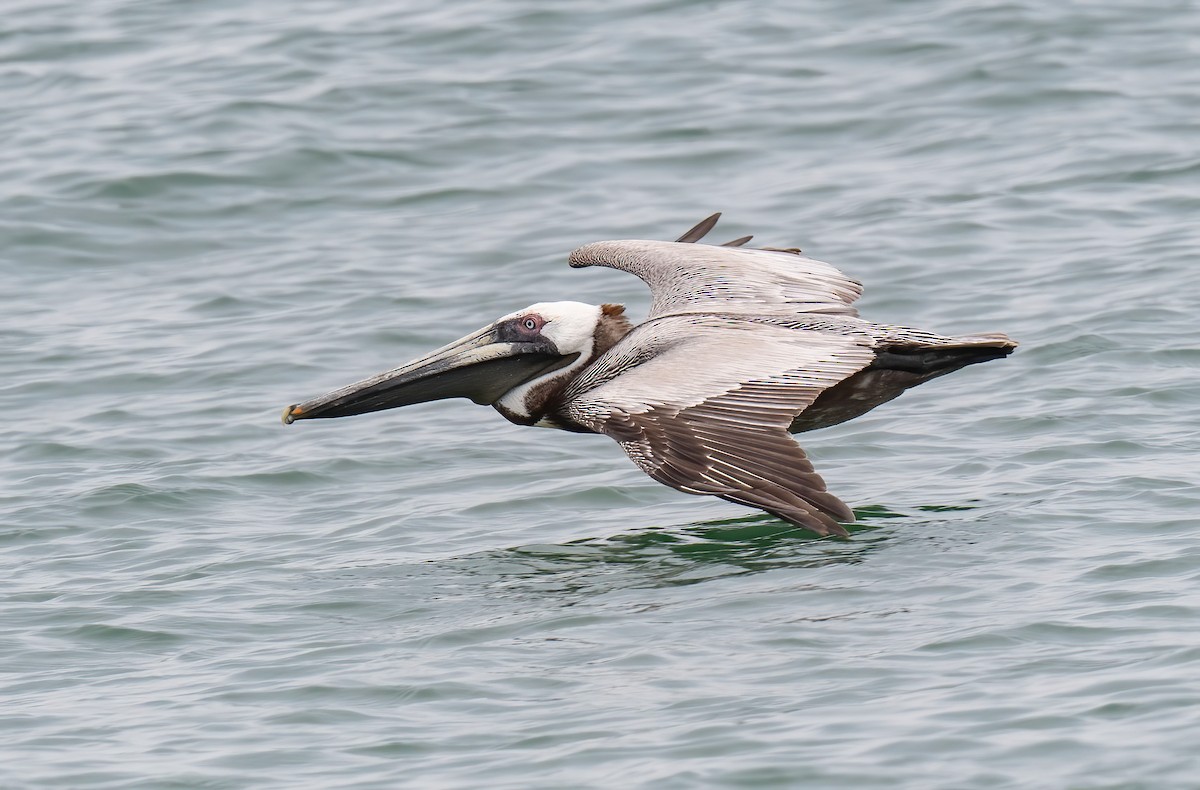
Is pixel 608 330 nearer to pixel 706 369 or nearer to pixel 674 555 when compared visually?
pixel 706 369

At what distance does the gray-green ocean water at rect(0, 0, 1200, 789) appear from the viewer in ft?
18.4

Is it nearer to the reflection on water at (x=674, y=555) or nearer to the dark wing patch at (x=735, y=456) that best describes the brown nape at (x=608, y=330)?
the reflection on water at (x=674, y=555)

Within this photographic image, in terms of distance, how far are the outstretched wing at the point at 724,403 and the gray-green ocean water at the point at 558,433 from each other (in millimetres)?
382

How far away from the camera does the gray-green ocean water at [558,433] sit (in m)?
5.61

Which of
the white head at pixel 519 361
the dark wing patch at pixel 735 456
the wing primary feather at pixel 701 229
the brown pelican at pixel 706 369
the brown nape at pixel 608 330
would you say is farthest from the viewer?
the wing primary feather at pixel 701 229

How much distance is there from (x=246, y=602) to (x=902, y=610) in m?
2.44

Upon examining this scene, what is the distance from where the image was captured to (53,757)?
18.6ft

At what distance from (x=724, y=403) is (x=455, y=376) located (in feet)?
6.05

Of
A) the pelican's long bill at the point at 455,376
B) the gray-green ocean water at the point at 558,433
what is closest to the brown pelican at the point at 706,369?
the pelican's long bill at the point at 455,376

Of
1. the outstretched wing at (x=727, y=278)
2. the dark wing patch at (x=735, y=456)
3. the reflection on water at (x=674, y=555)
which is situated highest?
the outstretched wing at (x=727, y=278)

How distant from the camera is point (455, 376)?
8641 mm

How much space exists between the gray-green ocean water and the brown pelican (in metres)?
0.40

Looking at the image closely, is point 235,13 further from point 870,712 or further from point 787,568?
point 870,712

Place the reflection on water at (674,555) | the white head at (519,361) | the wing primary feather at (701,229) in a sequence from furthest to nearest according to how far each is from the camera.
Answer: the wing primary feather at (701,229), the white head at (519,361), the reflection on water at (674,555)
